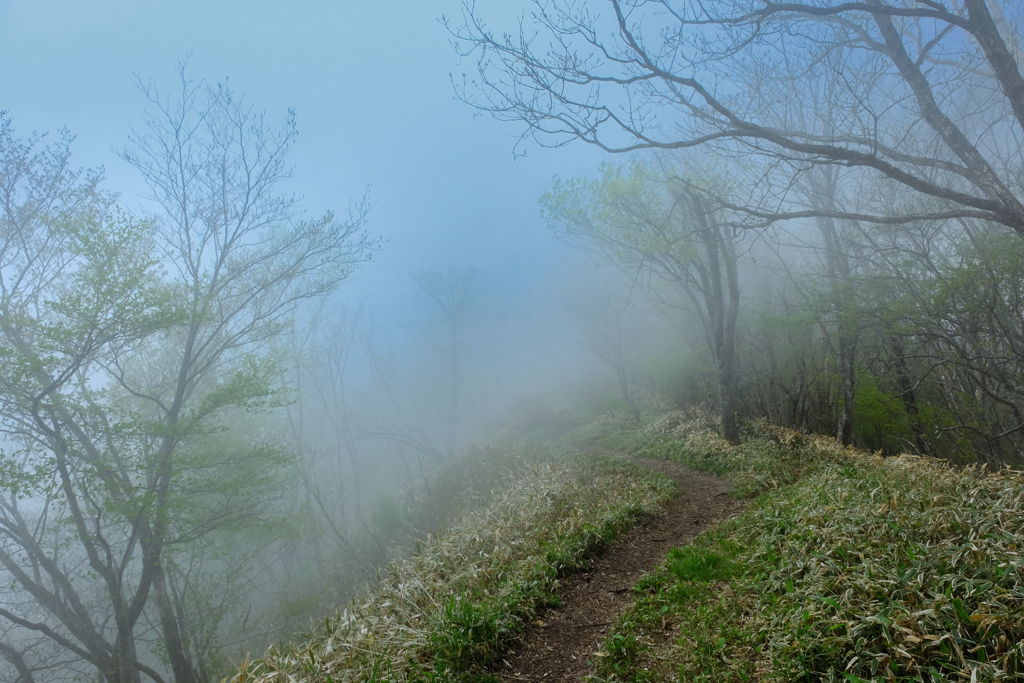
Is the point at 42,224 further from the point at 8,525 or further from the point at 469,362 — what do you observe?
the point at 469,362

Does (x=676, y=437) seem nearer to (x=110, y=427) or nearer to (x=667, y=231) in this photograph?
(x=667, y=231)

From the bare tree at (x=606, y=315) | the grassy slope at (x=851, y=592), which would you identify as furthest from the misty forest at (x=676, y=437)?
the bare tree at (x=606, y=315)

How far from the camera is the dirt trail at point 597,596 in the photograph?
3.43 m

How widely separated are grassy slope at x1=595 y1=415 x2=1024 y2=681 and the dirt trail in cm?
25

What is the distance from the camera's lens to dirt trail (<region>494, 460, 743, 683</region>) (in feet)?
11.3

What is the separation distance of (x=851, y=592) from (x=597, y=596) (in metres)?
2.12

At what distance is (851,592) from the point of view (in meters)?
2.92

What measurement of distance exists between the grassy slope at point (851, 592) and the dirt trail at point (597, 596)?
0.25 meters

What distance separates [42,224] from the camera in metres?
9.34

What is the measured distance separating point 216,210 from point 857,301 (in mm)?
13945

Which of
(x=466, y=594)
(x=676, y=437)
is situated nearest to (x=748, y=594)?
(x=466, y=594)

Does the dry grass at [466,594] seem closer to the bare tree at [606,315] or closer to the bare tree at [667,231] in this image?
the bare tree at [667,231]

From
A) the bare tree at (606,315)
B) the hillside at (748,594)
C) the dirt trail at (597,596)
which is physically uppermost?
the bare tree at (606,315)

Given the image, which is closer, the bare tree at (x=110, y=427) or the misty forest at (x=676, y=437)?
the misty forest at (x=676, y=437)
